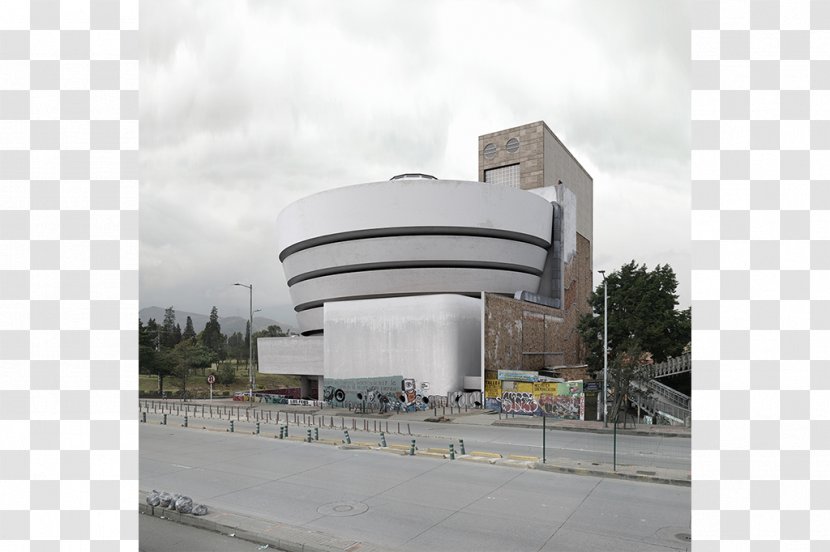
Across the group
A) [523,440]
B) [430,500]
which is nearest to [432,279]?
[523,440]

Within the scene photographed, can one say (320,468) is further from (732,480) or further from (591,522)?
(732,480)

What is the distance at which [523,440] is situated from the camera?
23891 millimetres

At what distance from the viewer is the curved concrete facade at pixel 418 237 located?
2042 inches

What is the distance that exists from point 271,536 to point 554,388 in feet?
86.6

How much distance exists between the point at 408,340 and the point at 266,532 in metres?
35.0

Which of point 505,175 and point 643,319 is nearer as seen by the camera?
point 643,319

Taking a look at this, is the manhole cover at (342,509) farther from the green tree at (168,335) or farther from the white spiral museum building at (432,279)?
the green tree at (168,335)

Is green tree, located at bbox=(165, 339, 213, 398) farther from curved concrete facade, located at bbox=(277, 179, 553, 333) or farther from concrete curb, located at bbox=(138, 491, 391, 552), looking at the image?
concrete curb, located at bbox=(138, 491, 391, 552)

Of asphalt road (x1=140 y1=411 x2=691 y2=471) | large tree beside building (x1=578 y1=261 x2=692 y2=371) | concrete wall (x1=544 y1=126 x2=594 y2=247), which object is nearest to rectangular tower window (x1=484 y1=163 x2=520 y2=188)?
concrete wall (x1=544 y1=126 x2=594 y2=247)

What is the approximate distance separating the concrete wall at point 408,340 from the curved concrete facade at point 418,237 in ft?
16.6

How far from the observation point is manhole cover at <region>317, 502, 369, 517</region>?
1234cm

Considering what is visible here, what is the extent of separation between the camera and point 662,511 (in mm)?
12406

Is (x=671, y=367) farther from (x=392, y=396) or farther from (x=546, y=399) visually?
(x=392, y=396)

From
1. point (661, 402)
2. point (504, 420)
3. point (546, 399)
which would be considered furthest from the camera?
point (661, 402)
